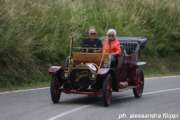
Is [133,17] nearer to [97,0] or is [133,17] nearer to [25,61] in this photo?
[97,0]

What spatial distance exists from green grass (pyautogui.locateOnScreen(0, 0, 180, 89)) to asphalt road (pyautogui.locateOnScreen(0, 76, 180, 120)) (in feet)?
8.46

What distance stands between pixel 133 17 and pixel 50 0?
610 centimetres

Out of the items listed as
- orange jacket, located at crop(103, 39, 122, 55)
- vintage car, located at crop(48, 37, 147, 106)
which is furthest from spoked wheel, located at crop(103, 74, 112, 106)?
orange jacket, located at crop(103, 39, 122, 55)

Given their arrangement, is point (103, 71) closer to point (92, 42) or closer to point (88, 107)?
point (88, 107)

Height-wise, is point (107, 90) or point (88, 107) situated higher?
point (107, 90)

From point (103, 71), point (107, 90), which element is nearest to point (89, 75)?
point (103, 71)

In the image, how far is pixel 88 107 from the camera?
52.6 feet

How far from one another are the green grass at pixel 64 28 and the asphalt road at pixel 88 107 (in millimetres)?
2578

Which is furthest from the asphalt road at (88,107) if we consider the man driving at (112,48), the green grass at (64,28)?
the green grass at (64,28)

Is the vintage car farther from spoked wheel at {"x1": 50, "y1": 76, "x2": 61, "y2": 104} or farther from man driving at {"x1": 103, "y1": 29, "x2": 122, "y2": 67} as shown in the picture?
man driving at {"x1": 103, "y1": 29, "x2": 122, "y2": 67}

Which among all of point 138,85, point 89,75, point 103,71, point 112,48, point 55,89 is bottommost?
point 138,85

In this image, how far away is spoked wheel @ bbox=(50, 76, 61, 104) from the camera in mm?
16641

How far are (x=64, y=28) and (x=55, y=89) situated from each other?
9.16 metres

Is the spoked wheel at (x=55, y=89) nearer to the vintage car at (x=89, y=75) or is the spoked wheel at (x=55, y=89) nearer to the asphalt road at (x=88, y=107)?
the vintage car at (x=89, y=75)
